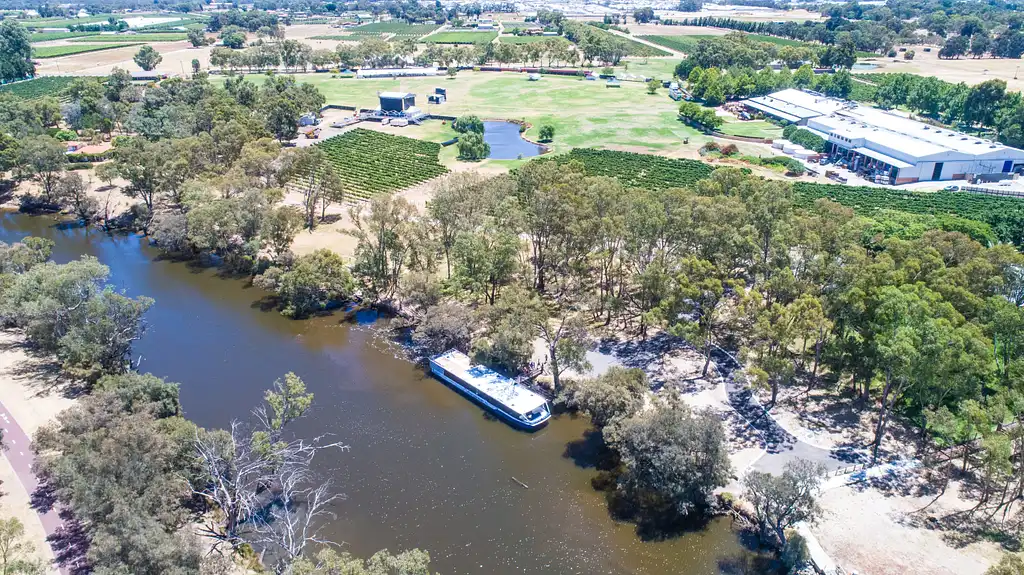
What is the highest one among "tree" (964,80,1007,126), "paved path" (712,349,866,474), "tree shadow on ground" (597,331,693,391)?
"tree" (964,80,1007,126)

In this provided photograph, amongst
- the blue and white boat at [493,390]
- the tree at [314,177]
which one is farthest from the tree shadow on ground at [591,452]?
the tree at [314,177]

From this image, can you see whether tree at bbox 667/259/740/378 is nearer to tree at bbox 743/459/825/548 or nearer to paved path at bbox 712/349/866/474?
paved path at bbox 712/349/866/474

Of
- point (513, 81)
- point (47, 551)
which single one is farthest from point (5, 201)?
point (513, 81)

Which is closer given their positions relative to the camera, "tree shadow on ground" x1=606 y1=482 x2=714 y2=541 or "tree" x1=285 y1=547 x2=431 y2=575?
"tree" x1=285 y1=547 x2=431 y2=575

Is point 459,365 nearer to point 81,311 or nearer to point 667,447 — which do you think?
point 667,447

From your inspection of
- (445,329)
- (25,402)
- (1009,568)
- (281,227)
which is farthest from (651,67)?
(1009,568)

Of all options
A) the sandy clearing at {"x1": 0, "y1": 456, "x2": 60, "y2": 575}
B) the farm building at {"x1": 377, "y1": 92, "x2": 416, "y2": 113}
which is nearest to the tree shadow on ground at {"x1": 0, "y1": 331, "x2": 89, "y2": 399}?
the sandy clearing at {"x1": 0, "y1": 456, "x2": 60, "y2": 575}

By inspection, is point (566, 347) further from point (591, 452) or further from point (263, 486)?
point (263, 486)

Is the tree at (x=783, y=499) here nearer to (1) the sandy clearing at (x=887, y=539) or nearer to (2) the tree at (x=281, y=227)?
(1) the sandy clearing at (x=887, y=539)
